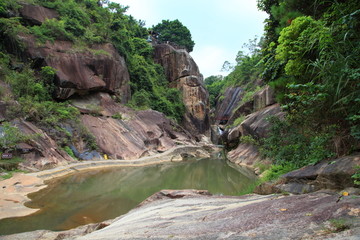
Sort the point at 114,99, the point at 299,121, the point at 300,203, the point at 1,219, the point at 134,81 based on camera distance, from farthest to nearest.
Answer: the point at 134,81 < the point at 114,99 < the point at 1,219 < the point at 299,121 < the point at 300,203

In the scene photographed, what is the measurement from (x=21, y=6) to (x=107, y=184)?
18919 millimetres

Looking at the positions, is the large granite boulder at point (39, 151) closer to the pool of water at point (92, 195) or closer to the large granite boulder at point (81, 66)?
the pool of water at point (92, 195)

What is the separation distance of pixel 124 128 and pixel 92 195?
12.9 m

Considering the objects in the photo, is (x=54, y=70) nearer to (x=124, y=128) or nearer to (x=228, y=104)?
(x=124, y=128)

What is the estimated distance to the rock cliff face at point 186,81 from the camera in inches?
1563

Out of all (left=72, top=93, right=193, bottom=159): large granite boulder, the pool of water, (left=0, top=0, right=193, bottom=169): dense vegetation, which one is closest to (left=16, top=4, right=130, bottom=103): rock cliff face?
(left=0, top=0, right=193, bottom=169): dense vegetation

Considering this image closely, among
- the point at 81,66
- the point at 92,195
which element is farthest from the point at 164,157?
the point at 92,195

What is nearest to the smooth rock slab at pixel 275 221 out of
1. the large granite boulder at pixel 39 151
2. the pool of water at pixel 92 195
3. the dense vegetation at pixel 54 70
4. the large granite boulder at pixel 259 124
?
the pool of water at pixel 92 195

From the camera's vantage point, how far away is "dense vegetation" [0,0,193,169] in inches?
638

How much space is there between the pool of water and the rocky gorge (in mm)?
575

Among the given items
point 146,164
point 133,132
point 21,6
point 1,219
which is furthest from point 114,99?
point 1,219

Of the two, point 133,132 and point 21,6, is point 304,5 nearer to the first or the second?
point 133,132

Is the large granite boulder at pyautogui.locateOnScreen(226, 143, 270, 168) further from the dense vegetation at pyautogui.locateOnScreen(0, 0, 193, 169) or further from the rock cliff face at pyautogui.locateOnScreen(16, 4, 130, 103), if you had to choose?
the rock cliff face at pyautogui.locateOnScreen(16, 4, 130, 103)

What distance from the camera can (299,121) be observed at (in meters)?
5.36
